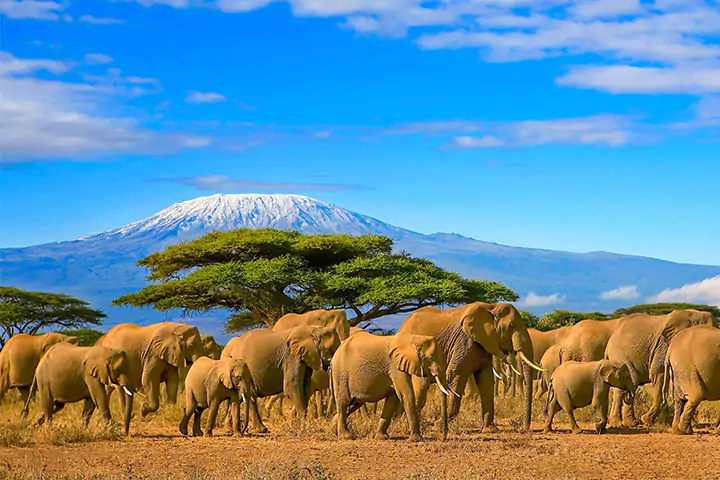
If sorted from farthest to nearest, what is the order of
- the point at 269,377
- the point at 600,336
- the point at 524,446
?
the point at 600,336 → the point at 269,377 → the point at 524,446

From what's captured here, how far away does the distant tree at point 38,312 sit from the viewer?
46569 mm

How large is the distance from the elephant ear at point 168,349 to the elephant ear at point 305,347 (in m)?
2.18

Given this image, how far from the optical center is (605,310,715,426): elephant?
1794 centimetres

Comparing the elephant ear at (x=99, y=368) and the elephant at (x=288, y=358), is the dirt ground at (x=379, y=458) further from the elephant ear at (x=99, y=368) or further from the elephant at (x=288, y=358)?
the elephant at (x=288, y=358)

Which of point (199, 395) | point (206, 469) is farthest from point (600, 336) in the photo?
point (206, 469)

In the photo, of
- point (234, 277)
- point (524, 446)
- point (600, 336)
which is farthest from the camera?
point (234, 277)

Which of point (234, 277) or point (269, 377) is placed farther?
point (234, 277)

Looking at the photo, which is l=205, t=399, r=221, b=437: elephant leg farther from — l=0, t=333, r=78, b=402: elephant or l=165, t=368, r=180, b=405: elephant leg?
l=0, t=333, r=78, b=402: elephant

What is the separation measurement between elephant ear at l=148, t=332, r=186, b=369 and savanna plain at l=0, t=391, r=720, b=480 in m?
1.23

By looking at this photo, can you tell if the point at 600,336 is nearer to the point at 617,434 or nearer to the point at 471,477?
the point at 617,434

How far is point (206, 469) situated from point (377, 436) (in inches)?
128

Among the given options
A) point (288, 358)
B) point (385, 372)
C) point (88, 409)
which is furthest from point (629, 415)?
point (88, 409)

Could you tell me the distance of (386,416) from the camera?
612 inches

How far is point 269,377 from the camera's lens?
17625mm
